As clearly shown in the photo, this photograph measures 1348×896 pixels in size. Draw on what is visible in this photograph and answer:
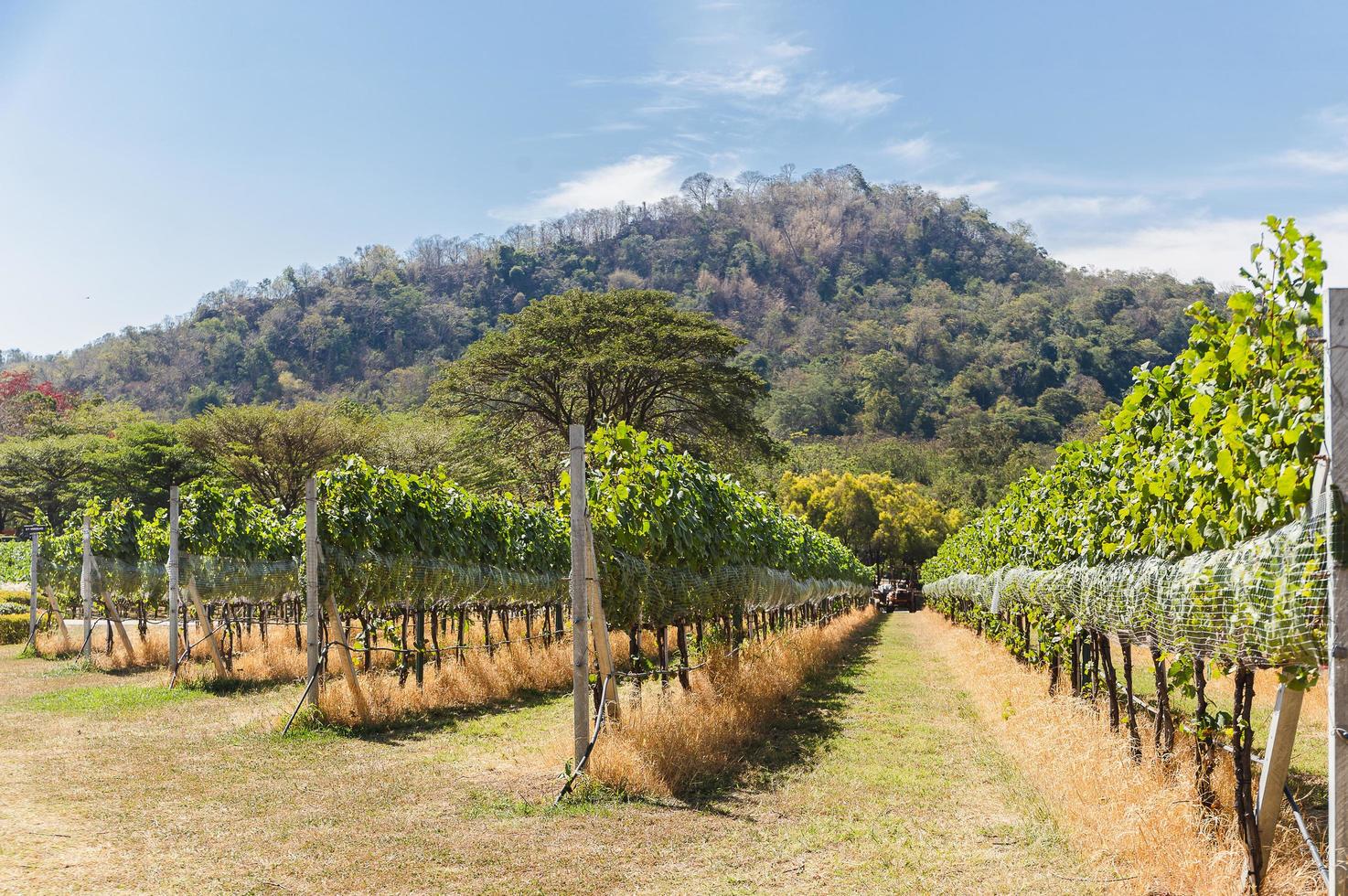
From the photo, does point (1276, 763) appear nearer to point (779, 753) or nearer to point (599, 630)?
point (599, 630)

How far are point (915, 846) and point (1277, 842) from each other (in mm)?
1952

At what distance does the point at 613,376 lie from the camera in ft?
92.8

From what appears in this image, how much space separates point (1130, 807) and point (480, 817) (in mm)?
4095

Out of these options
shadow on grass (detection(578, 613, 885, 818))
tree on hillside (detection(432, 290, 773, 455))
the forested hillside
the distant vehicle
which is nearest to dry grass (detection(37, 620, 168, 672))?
tree on hillside (detection(432, 290, 773, 455))

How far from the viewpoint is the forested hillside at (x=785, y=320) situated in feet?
364

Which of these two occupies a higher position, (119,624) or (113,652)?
(119,624)

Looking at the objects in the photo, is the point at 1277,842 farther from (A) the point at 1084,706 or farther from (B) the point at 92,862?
(B) the point at 92,862

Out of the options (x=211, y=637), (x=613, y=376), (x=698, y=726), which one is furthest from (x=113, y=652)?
(x=698, y=726)

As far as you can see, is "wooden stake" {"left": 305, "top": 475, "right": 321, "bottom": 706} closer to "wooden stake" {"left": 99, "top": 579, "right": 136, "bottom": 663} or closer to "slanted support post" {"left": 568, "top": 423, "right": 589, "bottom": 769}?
"slanted support post" {"left": 568, "top": 423, "right": 589, "bottom": 769}

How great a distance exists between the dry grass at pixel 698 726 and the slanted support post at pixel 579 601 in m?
0.20

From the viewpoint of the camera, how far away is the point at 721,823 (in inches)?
284

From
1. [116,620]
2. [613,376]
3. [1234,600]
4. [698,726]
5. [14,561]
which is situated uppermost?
[613,376]

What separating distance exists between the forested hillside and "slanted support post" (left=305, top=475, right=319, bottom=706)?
70.3m

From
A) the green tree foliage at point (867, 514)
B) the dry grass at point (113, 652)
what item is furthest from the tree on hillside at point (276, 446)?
the green tree foliage at point (867, 514)
